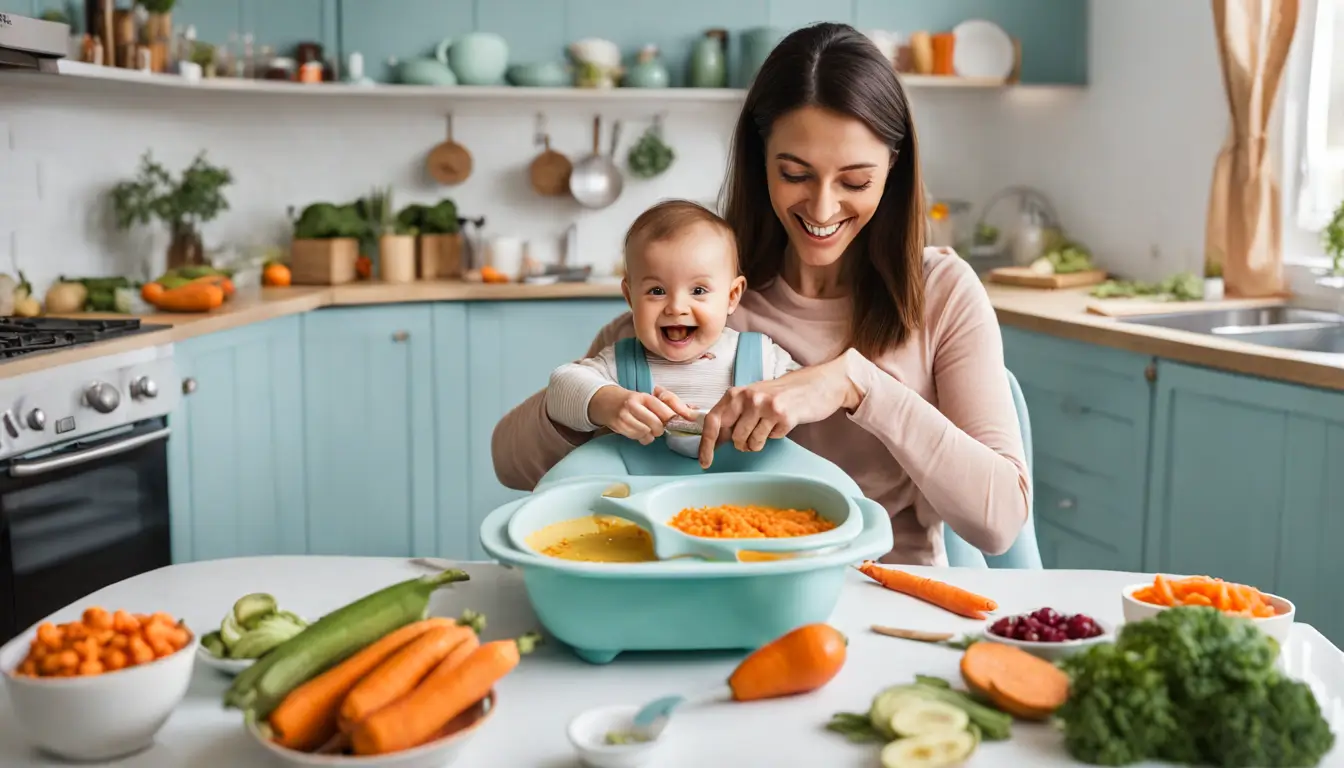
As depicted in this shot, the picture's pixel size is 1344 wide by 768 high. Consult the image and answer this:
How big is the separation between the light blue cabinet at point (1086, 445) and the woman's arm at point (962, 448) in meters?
1.39

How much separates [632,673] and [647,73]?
3.50m

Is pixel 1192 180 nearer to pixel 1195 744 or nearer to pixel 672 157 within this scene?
pixel 672 157

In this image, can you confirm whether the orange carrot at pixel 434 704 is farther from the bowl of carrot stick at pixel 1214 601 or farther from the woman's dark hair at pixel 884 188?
the woman's dark hair at pixel 884 188

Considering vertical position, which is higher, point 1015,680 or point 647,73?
point 647,73

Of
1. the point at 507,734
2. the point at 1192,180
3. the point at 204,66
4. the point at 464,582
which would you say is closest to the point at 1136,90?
the point at 1192,180

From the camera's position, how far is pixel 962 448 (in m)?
1.70

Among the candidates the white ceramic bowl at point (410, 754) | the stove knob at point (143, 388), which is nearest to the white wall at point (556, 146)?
the stove knob at point (143, 388)

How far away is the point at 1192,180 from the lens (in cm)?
390

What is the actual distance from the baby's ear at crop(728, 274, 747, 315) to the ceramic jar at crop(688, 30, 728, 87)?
8.77 ft

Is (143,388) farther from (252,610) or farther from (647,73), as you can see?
(647,73)

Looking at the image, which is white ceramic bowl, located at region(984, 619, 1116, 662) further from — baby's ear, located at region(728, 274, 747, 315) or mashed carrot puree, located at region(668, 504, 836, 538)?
baby's ear, located at region(728, 274, 747, 315)

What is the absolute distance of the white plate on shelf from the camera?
4.57m

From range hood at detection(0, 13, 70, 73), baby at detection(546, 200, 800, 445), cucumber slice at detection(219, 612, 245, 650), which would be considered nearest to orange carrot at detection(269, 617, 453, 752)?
cucumber slice at detection(219, 612, 245, 650)

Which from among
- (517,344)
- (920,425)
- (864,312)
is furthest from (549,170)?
(920,425)
